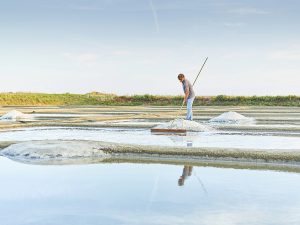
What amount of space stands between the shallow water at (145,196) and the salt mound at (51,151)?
1.26m

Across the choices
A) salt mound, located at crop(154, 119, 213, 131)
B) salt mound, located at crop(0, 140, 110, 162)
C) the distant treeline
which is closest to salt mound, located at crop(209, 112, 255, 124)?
salt mound, located at crop(154, 119, 213, 131)

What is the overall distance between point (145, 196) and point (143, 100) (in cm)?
5918

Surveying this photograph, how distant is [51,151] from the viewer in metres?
10.5

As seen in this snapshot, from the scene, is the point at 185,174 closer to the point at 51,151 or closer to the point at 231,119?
the point at 51,151

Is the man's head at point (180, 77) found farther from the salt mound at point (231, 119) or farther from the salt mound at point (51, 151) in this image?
the salt mound at point (231, 119)

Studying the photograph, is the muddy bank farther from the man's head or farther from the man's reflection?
the man's head

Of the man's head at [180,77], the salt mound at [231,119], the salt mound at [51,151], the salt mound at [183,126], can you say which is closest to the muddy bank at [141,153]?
the salt mound at [51,151]

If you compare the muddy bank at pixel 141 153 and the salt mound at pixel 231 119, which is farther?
the salt mound at pixel 231 119

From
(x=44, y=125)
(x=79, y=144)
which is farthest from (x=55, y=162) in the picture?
(x=44, y=125)

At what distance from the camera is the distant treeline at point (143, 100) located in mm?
58906

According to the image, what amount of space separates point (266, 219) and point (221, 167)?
3.64 metres

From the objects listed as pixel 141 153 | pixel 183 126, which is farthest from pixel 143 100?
pixel 141 153

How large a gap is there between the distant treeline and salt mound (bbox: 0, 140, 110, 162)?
46351 mm

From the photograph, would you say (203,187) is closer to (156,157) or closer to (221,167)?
(221,167)
